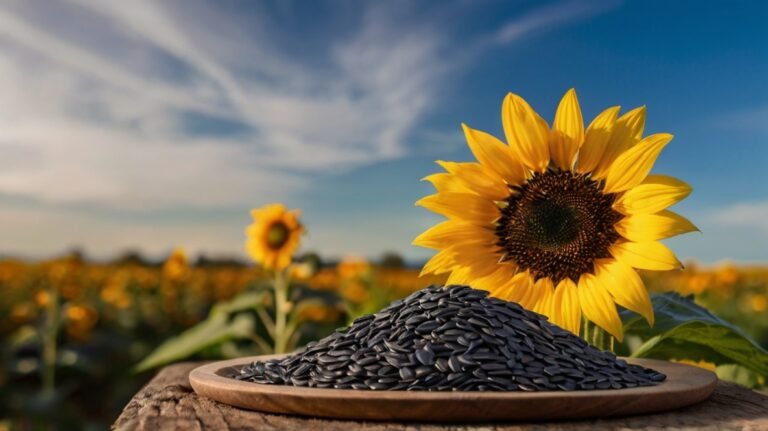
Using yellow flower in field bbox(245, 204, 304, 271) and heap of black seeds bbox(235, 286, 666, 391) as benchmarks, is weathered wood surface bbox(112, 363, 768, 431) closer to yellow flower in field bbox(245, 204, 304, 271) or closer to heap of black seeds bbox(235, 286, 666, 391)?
heap of black seeds bbox(235, 286, 666, 391)

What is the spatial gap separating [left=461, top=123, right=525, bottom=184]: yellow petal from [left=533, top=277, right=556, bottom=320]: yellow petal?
11.5 inches

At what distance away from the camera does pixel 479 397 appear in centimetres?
164

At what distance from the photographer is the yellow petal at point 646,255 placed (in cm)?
217

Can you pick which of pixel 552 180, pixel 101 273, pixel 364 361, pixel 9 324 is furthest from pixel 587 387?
pixel 101 273

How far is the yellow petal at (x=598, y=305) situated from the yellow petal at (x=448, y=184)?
1.35 feet

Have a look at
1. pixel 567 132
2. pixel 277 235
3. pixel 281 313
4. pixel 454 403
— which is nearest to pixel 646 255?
pixel 567 132

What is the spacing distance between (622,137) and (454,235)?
539 millimetres

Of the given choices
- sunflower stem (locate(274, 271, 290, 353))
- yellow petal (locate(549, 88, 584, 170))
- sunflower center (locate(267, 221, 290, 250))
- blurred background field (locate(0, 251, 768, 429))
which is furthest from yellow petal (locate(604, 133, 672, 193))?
sunflower center (locate(267, 221, 290, 250))

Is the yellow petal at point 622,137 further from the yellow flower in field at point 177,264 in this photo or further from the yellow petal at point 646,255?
the yellow flower in field at point 177,264

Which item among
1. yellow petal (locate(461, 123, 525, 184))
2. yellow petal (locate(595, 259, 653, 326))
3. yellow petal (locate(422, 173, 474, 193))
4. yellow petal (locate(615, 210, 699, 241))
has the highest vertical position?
yellow petal (locate(461, 123, 525, 184))

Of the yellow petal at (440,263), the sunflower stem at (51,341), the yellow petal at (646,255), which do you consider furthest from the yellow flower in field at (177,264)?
the yellow petal at (646,255)

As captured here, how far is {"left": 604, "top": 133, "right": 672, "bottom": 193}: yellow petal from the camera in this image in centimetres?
225

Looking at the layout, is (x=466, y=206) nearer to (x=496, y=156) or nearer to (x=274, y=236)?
(x=496, y=156)

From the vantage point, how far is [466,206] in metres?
2.37
